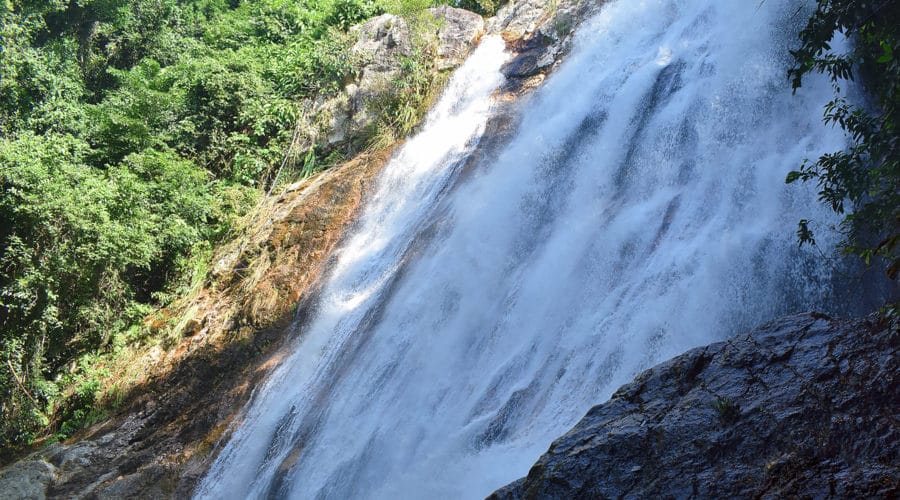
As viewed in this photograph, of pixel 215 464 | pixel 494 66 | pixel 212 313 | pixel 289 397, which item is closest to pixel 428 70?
pixel 494 66

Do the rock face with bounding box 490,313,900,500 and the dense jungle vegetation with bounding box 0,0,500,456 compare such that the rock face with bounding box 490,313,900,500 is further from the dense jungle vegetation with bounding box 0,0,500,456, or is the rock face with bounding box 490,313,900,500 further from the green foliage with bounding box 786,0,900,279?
the dense jungle vegetation with bounding box 0,0,500,456

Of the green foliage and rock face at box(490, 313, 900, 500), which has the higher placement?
the green foliage

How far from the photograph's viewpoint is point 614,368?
7305 mm

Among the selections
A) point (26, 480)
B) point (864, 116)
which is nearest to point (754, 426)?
point (864, 116)

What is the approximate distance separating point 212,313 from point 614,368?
8.19 m

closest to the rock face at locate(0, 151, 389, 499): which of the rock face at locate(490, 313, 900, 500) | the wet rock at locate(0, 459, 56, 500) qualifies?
the wet rock at locate(0, 459, 56, 500)

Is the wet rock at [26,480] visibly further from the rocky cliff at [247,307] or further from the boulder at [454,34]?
the boulder at [454,34]

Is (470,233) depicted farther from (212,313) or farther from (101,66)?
(101,66)

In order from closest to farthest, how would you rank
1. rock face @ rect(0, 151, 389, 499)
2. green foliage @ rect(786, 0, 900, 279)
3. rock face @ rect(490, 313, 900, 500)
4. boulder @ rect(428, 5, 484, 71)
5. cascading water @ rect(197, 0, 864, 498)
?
rock face @ rect(490, 313, 900, 500) → green foliage @ rect(786, 0, 900, 279) → cascading water @ rect(197, 0, 864, 498) → rock face @ rect(0, 151, 389, 499) → boulder @ rect(428, 5, 484, 71)

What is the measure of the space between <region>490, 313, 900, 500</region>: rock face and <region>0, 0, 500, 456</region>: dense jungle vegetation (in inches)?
398

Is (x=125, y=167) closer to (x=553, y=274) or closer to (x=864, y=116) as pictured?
(x=553, y=274)

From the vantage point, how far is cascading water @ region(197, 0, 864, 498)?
24.2 feet

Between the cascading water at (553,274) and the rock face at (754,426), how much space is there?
196 centimetres

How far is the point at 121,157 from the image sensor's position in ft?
53.0
